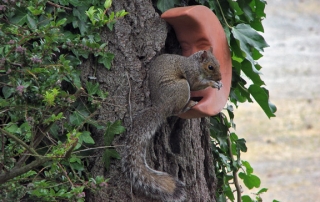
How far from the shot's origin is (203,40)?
81.7 inches

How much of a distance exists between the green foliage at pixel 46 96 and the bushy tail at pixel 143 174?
80 millimetres

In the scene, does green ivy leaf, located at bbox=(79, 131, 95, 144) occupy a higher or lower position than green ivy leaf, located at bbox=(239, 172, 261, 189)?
higher

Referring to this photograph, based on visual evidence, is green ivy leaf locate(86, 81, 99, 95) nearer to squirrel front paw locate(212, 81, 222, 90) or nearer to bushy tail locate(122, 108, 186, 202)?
bushy tail locate(122, 108, 186, 202)

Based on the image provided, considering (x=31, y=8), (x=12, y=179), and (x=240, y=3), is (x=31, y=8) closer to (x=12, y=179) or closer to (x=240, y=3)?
(x=12, y=179)

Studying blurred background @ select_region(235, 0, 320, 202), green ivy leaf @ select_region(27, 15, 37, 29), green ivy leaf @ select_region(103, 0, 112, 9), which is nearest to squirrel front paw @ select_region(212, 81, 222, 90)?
green ivy leaf @ select_region(103, 0, 112, 9)

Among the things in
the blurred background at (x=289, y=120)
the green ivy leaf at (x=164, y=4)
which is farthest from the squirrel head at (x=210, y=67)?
the blurred background at (x=289, y=120)

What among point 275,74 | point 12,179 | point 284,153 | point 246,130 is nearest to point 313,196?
point 284,153

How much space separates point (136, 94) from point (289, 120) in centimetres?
504

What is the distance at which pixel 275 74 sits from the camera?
824 centimetres

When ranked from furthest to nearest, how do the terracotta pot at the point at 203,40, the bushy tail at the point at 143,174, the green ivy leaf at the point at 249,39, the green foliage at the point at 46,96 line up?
the green ivy leaf at the point at 249,39 < the terracotta pot at the point at 203,40 < the bushy tail at the point at 143,174 < the green foliage at the point at 46,96

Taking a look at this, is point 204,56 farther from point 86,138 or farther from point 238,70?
point 86,138

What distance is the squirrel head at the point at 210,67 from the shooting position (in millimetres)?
2170

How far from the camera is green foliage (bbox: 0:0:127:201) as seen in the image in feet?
4.48

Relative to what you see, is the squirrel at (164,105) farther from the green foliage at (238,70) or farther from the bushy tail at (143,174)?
the green foliage at (238,70)
